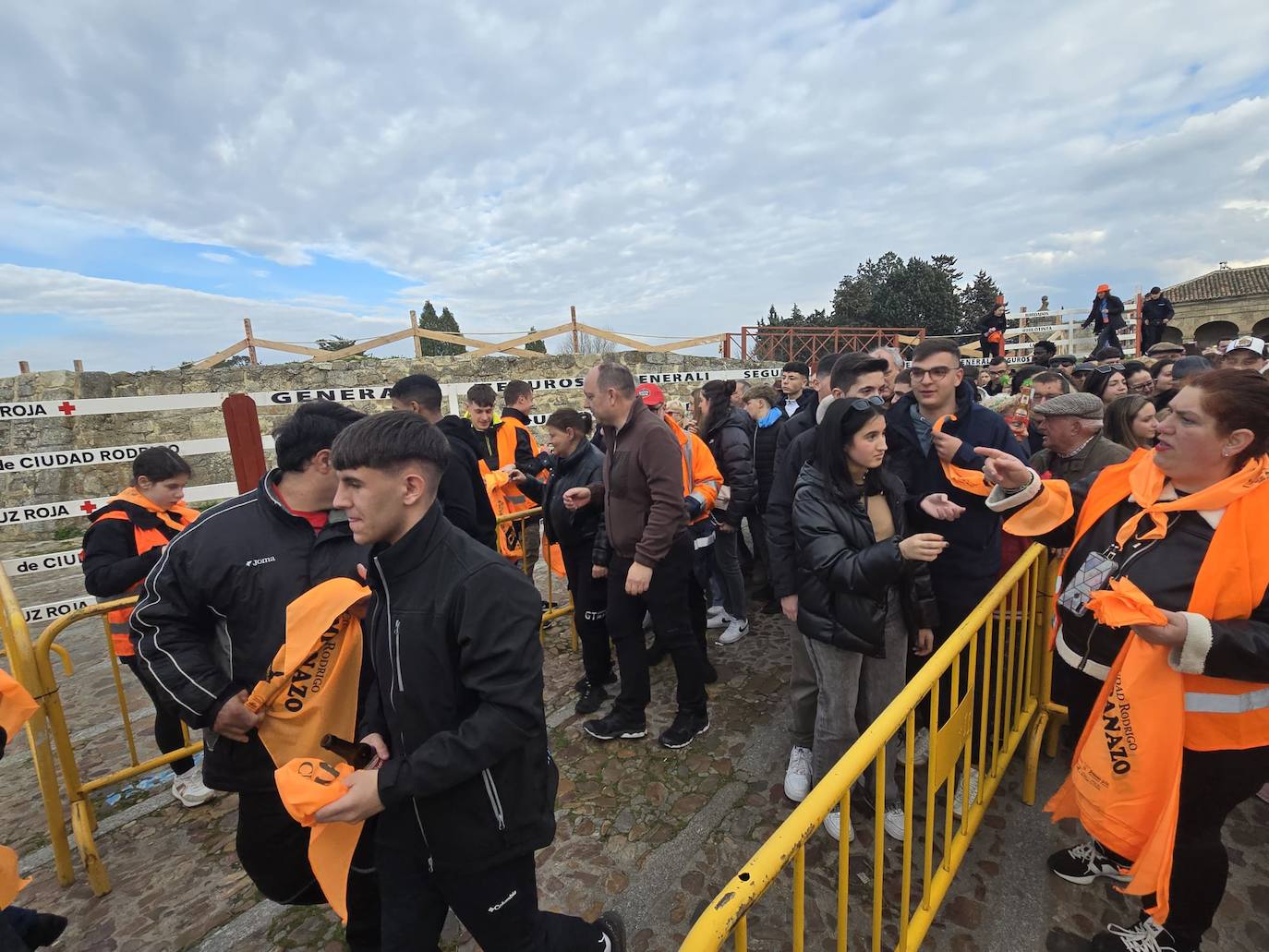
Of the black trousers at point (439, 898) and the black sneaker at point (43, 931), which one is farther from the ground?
the black trousers at point (439, 898)

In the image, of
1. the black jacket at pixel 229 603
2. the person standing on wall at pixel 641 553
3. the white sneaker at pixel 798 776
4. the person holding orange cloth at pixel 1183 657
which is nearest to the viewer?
the person holding orange cloth at pixel 1183 657

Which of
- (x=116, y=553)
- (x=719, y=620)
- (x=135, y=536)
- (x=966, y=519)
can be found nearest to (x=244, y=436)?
(x=135, y=536)

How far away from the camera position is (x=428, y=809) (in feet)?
5.21

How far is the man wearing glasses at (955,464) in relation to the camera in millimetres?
2781

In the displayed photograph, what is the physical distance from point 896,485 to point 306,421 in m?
2.48

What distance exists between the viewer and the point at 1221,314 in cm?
3319

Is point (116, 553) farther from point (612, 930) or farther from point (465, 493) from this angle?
point (612, 930)

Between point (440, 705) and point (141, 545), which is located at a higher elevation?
point (141, 545)

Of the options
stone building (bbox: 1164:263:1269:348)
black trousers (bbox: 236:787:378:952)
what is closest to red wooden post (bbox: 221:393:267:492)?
black trousers (bbox: 236:787:378:952)

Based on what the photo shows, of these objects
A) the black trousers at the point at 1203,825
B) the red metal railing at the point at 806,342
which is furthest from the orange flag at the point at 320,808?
the red metal railing at the point at 806,342

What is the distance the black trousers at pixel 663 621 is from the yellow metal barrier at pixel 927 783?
1273 millimetres

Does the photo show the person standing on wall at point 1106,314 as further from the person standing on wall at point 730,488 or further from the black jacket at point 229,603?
the black jacket at point 229,603

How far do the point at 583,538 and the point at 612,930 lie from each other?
2.26 m

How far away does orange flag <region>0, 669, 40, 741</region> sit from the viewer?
170 centimetres
